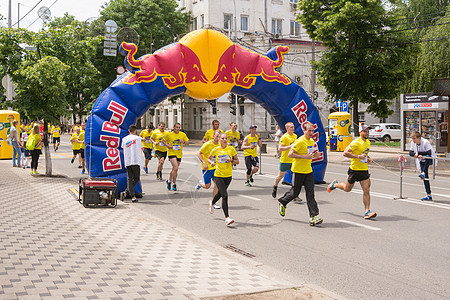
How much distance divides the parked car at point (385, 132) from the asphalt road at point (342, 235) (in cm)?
2461

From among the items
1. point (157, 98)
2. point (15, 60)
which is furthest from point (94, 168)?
point (15, 60)

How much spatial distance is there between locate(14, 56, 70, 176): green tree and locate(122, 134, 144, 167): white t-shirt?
5.66 meters

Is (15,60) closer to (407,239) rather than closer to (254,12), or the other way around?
(407,239)

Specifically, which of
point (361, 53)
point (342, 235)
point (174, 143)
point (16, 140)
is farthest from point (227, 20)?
point (342, 235)

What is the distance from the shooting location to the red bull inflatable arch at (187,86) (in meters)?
12.2

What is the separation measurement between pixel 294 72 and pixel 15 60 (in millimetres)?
34570

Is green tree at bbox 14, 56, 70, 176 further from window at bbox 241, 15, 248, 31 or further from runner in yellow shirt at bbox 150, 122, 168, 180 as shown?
window at bbox 241, 15, 248, 31

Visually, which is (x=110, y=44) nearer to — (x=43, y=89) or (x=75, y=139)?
(x=75, y=139)

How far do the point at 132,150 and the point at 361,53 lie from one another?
15.1 m

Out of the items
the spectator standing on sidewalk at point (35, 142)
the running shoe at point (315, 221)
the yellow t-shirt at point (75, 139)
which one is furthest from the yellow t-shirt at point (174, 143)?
the yellow t-shirt at point (75, 139)

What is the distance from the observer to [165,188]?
47.2 feet

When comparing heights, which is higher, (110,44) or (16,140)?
(110,44)

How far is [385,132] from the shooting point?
38656 millimetres

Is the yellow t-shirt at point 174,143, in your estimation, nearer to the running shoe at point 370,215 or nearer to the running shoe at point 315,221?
the running shoe at point 315,221
